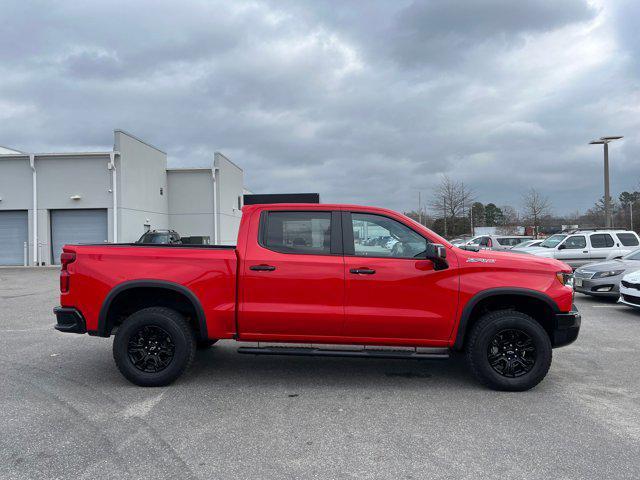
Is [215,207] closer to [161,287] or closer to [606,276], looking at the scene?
[606,276]

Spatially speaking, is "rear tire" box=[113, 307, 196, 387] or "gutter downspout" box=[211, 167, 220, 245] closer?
"rear tire" box=[113, 307, 196, 387]

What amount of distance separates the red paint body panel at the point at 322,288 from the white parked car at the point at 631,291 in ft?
18.6

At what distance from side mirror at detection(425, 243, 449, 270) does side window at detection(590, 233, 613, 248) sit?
13510mm

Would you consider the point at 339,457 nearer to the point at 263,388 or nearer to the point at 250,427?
the point at 250,427

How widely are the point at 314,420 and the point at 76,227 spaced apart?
2460cm

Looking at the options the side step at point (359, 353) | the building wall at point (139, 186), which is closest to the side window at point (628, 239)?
the side step at point (359, 353)

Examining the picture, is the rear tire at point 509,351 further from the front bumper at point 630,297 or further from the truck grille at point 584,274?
the truck grille at point 584,274

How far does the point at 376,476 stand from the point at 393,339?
1920 mm

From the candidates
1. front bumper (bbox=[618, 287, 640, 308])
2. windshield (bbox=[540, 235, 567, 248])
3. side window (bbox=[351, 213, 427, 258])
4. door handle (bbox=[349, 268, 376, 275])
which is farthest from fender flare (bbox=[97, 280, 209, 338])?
windshield (bbox=[540, 235, 567, 248])

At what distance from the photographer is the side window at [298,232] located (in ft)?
17.4

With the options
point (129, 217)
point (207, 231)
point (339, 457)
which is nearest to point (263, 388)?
point (339, 457)

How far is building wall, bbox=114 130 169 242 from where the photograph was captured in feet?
82.9

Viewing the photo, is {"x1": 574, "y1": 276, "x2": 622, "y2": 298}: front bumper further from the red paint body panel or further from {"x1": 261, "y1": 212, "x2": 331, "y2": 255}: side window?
{"x1": 261, "y1": 212, "x2": 331, "y2": 255}: side window

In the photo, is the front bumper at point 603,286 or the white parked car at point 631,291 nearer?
the white parked car at point 631,291
